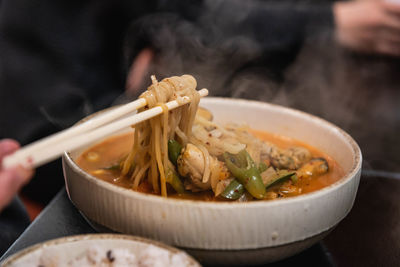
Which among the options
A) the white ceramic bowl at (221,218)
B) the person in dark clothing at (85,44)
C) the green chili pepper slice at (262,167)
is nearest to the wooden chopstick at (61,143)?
the white ceramic bowl at (221,218)

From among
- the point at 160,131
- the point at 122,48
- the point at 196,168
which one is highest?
the point at 160,131

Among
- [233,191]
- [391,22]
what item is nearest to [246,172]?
[233,191]

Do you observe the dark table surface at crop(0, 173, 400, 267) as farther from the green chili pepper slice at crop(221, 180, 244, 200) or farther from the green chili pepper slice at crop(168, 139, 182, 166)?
the green chili pepper slice at crop(168, 139, 182, 166)

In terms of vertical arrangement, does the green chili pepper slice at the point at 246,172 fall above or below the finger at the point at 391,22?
above

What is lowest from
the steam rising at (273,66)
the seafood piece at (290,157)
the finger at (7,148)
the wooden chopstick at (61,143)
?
the steam rising at (273,66)

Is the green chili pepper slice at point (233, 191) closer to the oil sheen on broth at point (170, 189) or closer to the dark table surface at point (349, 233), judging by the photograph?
the oil sheen on broth at point (170, 189)

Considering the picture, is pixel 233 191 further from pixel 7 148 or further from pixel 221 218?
pixel 7 148

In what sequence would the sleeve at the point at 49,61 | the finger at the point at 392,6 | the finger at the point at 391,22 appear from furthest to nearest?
1. the finger at the point at 391,22
2. the finger at the point at 392,6
3. the sleeve at the point at 49,61
